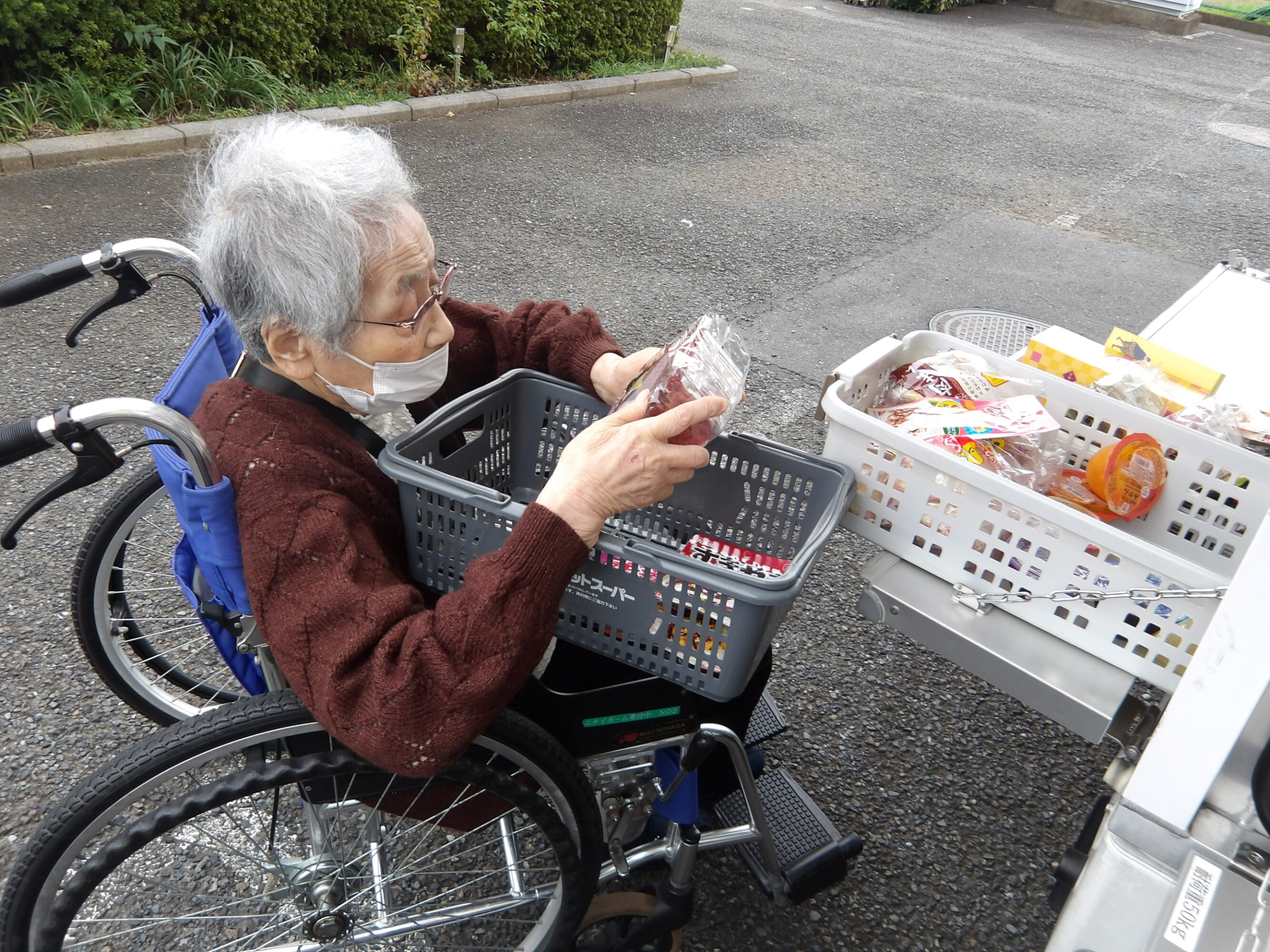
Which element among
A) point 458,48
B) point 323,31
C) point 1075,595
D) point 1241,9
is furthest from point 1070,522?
point 1241,9

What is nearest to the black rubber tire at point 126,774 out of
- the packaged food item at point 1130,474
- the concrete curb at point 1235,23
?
the packaged food item at point 1130,474

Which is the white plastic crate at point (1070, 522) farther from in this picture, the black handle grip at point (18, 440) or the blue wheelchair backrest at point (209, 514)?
the black handle grip at point (18, 440)

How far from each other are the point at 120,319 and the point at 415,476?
3.06 m

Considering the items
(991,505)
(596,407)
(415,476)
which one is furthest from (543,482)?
(991,505)

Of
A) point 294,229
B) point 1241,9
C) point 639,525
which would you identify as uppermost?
point 1241,9

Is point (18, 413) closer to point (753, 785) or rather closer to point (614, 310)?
point (614, 310)

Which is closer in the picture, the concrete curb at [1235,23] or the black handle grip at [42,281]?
the black handle grip at [42,281]

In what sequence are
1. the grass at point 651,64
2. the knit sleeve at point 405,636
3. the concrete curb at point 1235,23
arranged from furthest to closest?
the concrete curb at point 1235,23 → the grass at point 651,64 → the knit sleeve at point 405,636

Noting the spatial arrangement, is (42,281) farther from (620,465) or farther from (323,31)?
(323,31)

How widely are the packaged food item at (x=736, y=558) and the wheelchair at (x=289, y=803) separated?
0.78 ft

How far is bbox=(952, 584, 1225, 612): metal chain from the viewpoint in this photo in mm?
1347

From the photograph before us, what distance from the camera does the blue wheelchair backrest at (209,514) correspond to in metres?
1.37

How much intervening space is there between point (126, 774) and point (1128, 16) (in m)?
18.3

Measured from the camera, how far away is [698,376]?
1.55 metres
